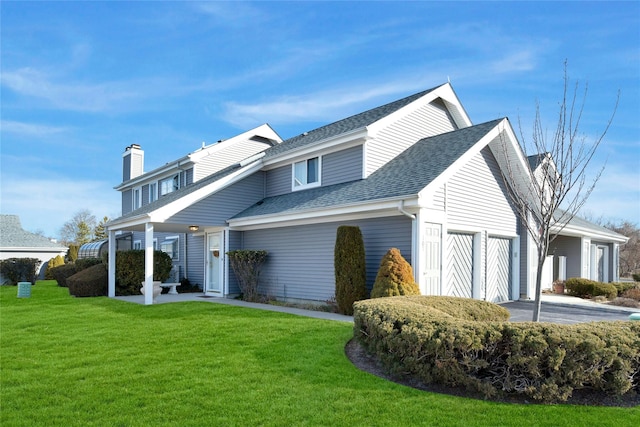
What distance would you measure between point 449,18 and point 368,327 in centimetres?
908

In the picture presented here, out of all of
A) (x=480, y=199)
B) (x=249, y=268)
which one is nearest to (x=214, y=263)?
(x=249, y=268)

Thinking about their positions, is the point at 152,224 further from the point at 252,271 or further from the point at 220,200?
the point at 252,271

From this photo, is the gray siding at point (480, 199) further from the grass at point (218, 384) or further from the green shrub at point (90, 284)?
the green shrub at point (90, 284)

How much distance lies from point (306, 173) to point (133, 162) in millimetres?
17195

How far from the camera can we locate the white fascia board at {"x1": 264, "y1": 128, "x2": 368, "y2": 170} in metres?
13.7

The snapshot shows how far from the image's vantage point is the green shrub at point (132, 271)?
17.7 m

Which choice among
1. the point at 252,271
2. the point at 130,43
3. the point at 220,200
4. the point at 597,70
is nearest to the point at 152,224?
the point at 220,200

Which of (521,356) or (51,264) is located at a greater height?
(521,356)

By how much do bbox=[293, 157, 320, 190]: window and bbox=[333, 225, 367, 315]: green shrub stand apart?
4.24m

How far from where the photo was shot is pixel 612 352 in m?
5.04

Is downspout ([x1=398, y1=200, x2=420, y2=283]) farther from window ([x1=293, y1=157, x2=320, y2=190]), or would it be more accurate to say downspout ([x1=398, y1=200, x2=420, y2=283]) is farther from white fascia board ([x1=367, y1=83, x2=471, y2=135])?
window ([x1=293, y1=157, x2=320, y2=190])

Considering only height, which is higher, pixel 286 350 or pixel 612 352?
pixel 612 352

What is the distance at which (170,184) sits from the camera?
76.0ft

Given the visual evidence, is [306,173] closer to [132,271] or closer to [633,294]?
[132,271]
